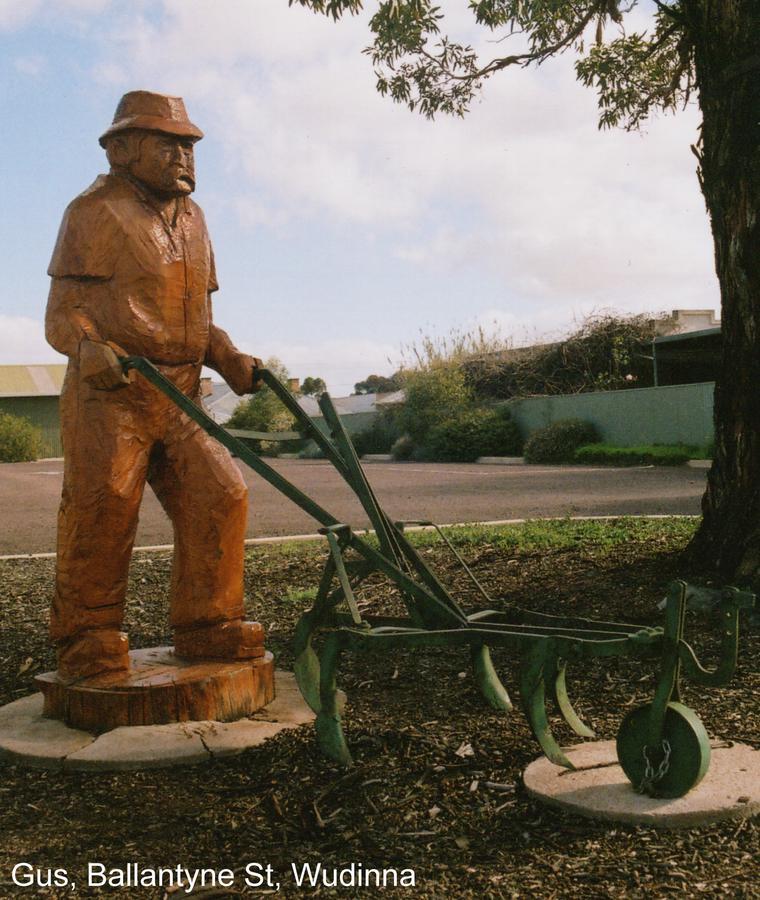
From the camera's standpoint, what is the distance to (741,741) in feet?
12.3

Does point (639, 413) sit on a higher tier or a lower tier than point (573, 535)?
higher

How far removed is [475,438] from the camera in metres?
26.5

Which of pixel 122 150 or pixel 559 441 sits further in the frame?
pixel 559 441

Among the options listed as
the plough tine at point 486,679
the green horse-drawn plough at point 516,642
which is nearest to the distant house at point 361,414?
the green horse-drawn plough at point 516,642

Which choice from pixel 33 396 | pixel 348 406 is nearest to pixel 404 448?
pixel 348 406

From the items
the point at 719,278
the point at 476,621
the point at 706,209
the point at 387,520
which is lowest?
the point at 476,621

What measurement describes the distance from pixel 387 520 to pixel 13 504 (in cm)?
1392

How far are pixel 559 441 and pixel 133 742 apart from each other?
20630 millimetres

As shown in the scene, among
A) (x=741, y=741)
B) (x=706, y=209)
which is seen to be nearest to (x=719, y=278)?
(x=706, y=209)

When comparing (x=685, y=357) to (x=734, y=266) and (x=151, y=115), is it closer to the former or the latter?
(x=734, y=266)

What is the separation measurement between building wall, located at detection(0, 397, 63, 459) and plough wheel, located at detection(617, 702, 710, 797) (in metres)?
39.8

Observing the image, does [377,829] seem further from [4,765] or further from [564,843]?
[4,765]

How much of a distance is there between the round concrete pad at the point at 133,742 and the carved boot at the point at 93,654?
229 millimetres

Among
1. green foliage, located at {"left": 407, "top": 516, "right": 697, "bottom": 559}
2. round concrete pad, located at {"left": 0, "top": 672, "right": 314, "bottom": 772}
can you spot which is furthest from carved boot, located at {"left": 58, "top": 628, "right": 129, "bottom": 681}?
green foliage, located at {"left": 407, "top": 516, "right": 697, "bottom": 559}
